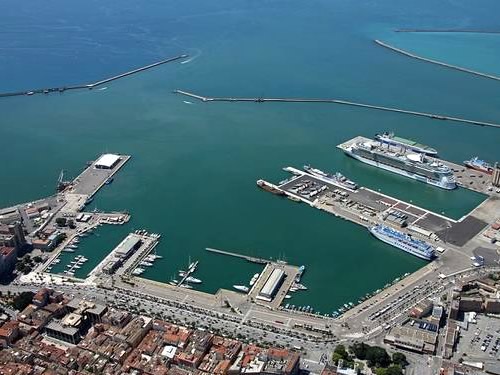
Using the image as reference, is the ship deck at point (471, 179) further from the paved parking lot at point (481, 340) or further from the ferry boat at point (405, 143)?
the paved parking lot at point (481, 340)

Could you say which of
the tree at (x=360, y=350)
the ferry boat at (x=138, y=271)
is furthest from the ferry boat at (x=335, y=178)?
the tree at (x=360, y=350)

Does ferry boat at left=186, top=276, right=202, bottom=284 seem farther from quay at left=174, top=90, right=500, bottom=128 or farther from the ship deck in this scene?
quay at left=174, top=90, right=500, bottom=128

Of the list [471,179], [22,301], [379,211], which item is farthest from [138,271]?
[471,179]

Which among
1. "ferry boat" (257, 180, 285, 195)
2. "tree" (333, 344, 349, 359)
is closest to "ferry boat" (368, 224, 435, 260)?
"ferry boat" (257, 180, 285, 195)

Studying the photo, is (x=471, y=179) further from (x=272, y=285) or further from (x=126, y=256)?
(x=126, y=256)

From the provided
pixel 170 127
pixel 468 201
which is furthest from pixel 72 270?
pixel 468 201

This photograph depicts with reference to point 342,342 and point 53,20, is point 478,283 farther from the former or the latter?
point 53,20
